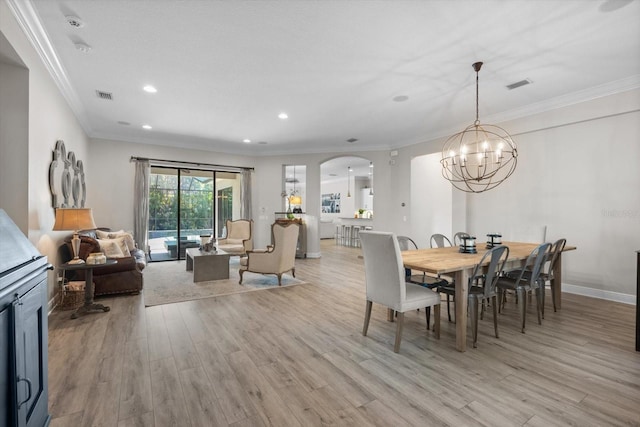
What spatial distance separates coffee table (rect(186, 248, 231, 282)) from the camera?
5.16 m

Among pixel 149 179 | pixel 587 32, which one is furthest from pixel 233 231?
pixel 587 32

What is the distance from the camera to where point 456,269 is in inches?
102

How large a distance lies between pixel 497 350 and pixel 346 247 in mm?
7650

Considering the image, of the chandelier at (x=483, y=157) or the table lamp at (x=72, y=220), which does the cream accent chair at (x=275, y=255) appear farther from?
the chandelier at (x=483, y=157)

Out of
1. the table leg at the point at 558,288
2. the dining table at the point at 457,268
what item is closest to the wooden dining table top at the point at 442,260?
the dining table at the point at 457,268

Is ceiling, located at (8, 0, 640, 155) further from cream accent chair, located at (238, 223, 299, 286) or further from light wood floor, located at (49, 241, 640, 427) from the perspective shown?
light wood floor, located at (49, 241, 640, 427)

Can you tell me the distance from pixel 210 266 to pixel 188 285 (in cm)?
48

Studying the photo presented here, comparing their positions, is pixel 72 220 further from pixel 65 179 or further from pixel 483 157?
pixel 483 157

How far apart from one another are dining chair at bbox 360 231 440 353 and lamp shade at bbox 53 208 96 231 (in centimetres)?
328

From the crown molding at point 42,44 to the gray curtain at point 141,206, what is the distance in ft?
7.61

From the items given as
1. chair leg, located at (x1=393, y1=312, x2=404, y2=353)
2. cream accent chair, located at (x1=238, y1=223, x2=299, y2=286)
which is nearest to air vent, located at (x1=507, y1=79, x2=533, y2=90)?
chair leg, located at (x1=393, y1=312, x2=404, y2=353)

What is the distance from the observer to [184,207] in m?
7.72

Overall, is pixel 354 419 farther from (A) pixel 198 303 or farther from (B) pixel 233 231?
(B) pixel 233 231

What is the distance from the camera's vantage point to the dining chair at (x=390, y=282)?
2.62 meters
